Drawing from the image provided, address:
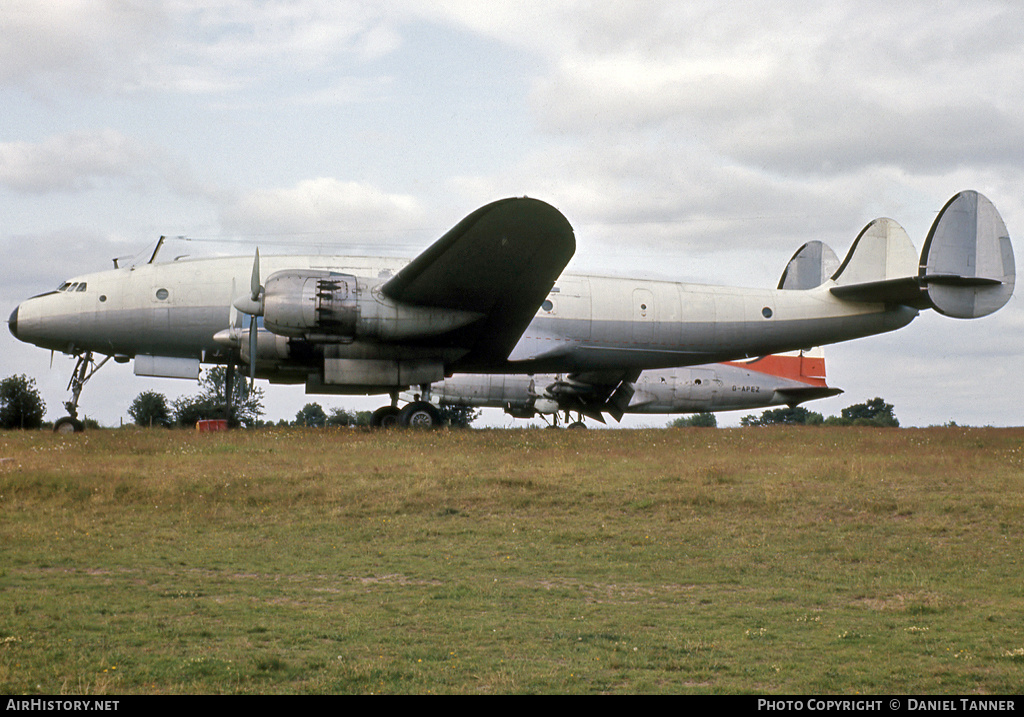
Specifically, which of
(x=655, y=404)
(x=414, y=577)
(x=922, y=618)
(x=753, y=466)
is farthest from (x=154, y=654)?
(x=655, y=404)

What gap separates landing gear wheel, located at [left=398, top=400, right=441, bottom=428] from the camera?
77.9 feet

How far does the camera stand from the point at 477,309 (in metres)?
22.0

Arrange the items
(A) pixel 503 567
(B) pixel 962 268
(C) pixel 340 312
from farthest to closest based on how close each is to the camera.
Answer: (B) pixel 962 268 < (C) pixel 340 312 < (A) pixel 503 567

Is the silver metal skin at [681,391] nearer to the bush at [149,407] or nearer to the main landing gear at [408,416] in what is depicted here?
the bush at [149,407]

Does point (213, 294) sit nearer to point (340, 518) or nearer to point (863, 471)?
point (340, 518)

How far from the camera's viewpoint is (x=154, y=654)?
23.8 ft

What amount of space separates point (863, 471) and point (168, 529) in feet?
39.0

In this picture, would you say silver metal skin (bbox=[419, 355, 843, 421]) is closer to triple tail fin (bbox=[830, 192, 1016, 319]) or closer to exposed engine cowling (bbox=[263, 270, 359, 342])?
triple tail fin (bbox=[830, 192, 1016, 319])

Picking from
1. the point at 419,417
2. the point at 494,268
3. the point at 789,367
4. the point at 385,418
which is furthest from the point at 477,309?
the point at 789,367

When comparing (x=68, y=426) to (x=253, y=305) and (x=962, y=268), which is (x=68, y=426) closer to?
(x=253, y=305)

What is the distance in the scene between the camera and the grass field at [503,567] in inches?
278

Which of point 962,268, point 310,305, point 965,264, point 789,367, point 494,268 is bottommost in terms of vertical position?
point 310,305

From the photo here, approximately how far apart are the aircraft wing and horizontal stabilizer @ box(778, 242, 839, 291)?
13.9 m

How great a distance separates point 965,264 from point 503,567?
20.0 m
